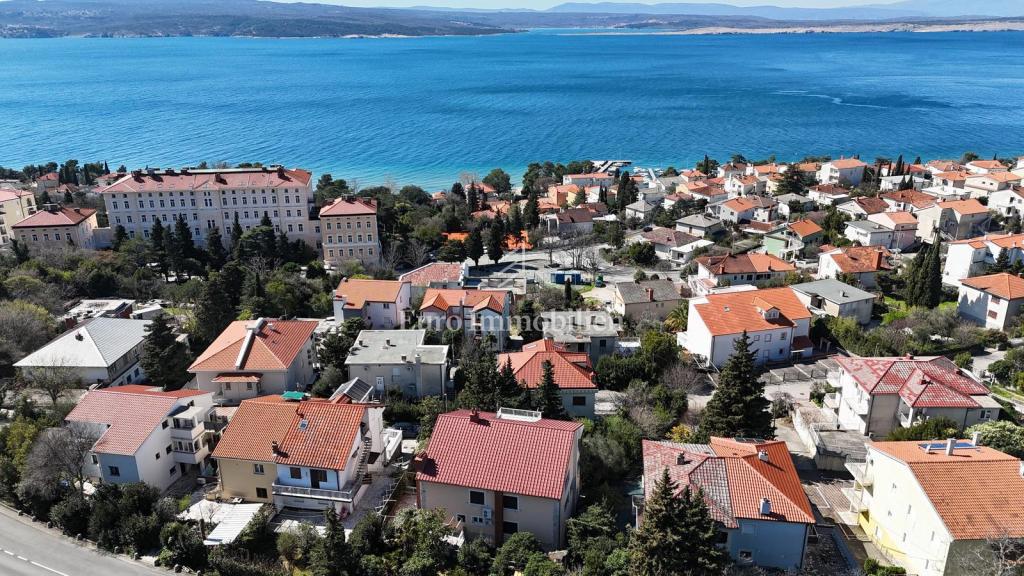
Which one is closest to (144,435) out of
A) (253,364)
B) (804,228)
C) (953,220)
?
(253,364)

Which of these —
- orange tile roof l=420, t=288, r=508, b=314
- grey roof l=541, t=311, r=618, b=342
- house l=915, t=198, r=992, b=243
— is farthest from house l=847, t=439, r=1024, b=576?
house l=915, t=198, r=992, b=243

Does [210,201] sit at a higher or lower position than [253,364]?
higher

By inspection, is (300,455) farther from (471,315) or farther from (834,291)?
(834,291)

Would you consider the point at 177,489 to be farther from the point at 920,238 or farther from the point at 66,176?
the point at 66,176

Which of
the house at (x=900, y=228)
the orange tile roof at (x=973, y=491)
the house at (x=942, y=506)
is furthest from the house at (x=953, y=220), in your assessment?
the orange tile roof at (x=973, y=491)

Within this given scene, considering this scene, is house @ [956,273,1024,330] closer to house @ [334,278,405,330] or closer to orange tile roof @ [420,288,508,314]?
orange tile roof @ [420,288,508,314]
